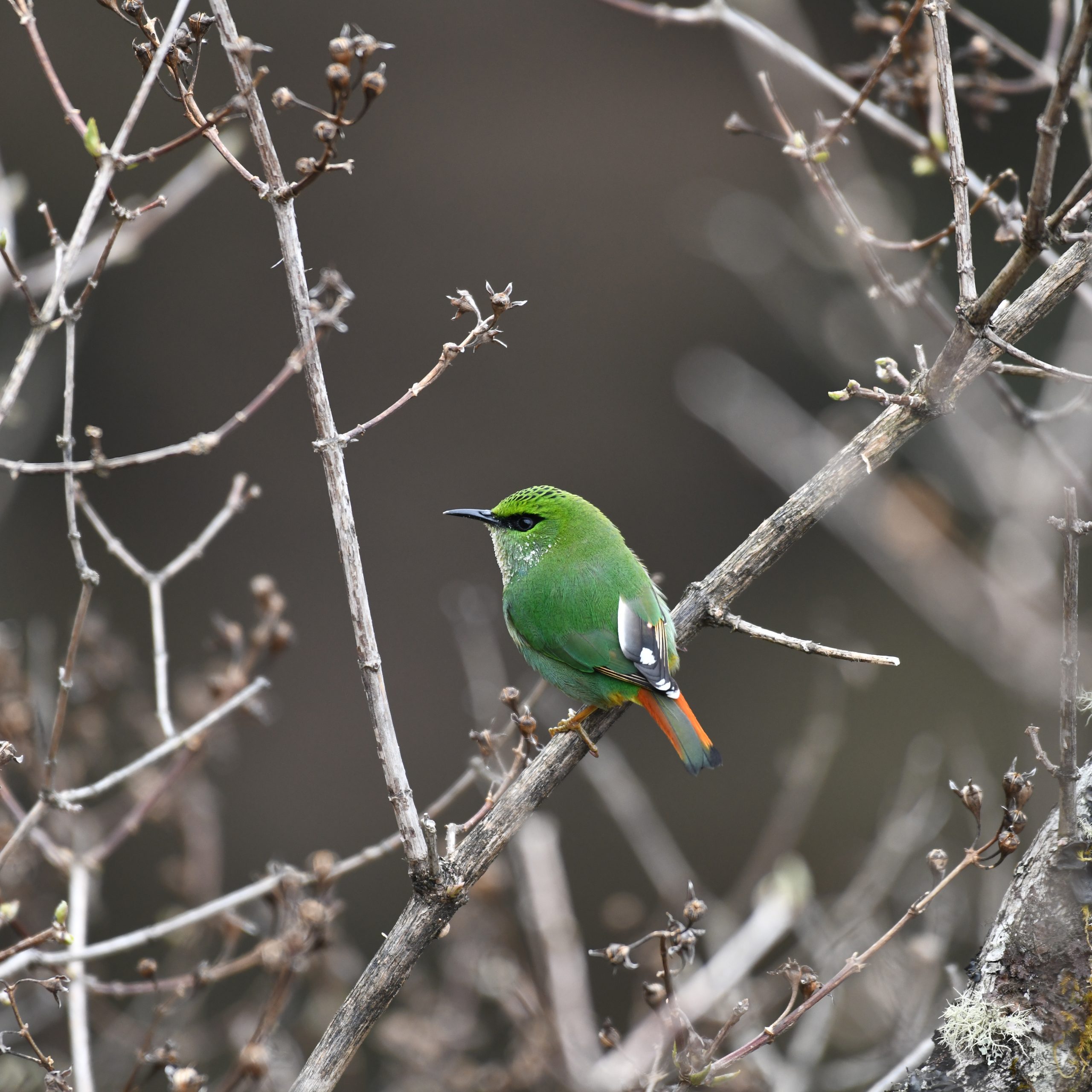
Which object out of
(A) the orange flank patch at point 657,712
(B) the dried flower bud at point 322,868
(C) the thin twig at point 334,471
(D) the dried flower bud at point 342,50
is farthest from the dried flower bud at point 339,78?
(A) the orange flank patch at point 657,712

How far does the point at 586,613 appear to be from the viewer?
3.43 metres

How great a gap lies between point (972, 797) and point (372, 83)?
1.70 metres

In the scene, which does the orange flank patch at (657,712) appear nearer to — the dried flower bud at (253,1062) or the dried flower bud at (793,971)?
the dried flower bud at (793,971)

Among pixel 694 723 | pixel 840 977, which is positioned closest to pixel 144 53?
pixel 840 977

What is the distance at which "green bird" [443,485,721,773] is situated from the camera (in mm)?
3209

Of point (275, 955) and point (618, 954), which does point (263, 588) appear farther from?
point (618, 954)

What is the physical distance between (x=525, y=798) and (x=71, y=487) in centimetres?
114

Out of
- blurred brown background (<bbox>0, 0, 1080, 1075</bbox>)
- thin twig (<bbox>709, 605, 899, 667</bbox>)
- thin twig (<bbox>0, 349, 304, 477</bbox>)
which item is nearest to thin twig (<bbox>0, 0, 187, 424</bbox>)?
thin twig (<bbox>0, 349, 304, 477</bbox>)

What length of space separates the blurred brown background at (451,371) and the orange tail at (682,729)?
116 inches

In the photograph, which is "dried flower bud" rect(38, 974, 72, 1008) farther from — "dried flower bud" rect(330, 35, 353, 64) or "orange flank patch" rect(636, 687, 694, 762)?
"orange flank patch" rect(636, 687, 694, 762)

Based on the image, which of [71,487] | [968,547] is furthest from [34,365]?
[968,547]

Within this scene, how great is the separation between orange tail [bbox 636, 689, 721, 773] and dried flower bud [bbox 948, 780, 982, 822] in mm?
1182

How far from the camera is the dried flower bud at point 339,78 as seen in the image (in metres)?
1.79

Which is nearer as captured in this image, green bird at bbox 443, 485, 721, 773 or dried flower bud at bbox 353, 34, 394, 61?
dried flower bud at bbox 353, 34, 394, 61
